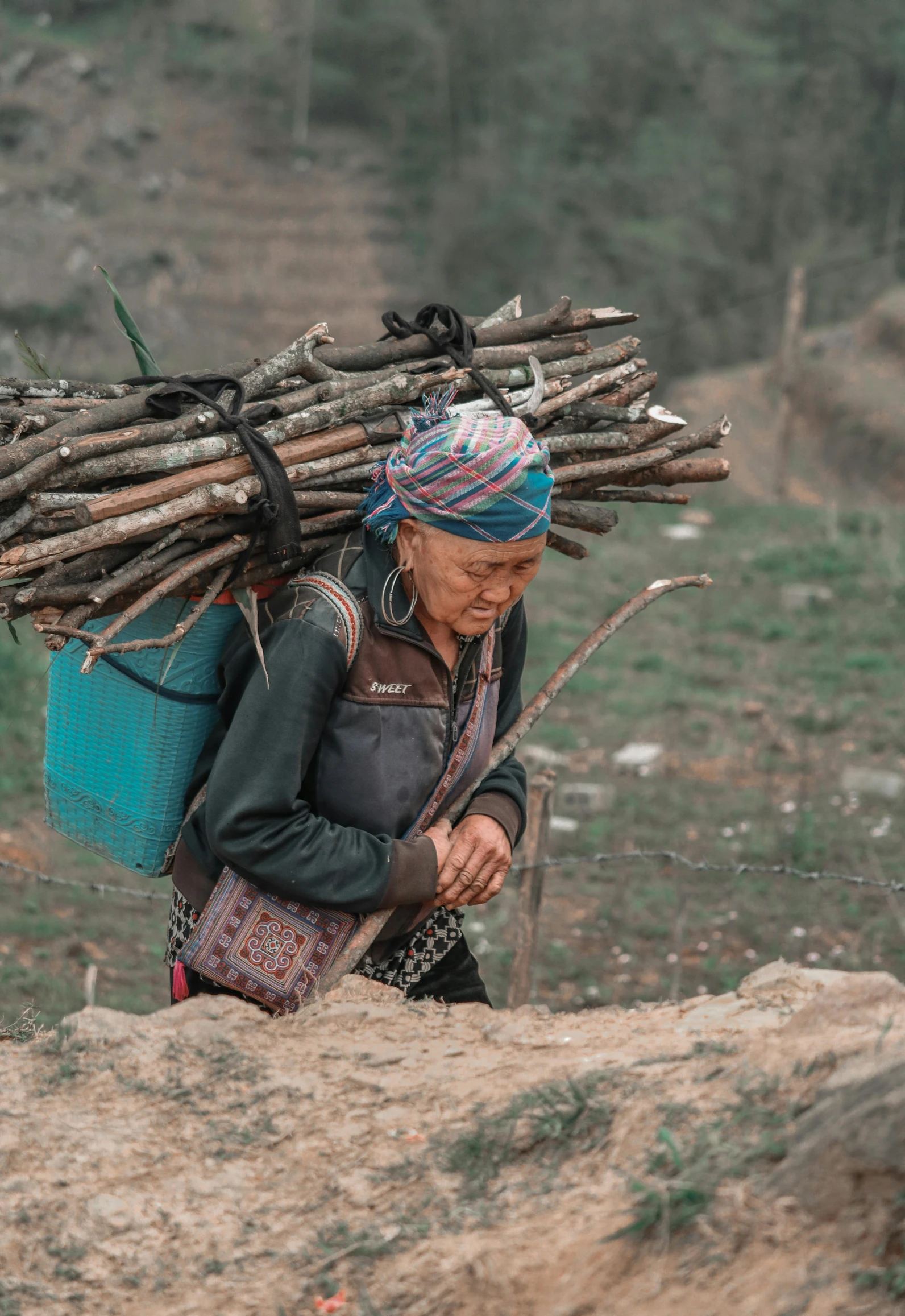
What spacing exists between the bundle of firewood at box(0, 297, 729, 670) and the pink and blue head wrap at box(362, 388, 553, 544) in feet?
0.67

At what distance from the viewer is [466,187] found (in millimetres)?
A: 22891

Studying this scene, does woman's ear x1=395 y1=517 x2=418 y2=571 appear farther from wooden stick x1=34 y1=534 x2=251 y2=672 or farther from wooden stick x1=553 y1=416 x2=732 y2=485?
A: wooden stick x1=553 y1=416 x2=732 y2=485

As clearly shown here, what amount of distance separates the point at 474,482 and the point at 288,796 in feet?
2.12

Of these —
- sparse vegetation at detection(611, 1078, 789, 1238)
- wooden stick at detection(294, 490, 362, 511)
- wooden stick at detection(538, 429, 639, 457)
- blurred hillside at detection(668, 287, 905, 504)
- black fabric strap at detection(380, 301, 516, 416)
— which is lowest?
blurred hillside at detection(668, 287, 905, 504)

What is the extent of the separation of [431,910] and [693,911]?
3477 millimetres

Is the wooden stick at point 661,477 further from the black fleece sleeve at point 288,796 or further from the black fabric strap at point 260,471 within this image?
the black fleece sleeve at point 288,796

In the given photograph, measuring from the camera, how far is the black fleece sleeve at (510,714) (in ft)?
8.87

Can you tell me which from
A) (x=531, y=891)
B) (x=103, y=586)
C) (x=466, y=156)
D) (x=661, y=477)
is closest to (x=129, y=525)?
(x=103, y=586)

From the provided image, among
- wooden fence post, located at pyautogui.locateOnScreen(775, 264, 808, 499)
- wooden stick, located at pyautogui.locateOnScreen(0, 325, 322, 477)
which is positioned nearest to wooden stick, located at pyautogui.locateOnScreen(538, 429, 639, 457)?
wooden stick, located at pyautogui.locateOnScreen(0, 325, 322, 477)

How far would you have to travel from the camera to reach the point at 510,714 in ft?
9.36

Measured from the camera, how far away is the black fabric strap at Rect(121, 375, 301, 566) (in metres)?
2.31

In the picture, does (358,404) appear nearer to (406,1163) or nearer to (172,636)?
(172,636)

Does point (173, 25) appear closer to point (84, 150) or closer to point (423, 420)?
point (84, 150)

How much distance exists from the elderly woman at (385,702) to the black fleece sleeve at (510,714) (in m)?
0.10
